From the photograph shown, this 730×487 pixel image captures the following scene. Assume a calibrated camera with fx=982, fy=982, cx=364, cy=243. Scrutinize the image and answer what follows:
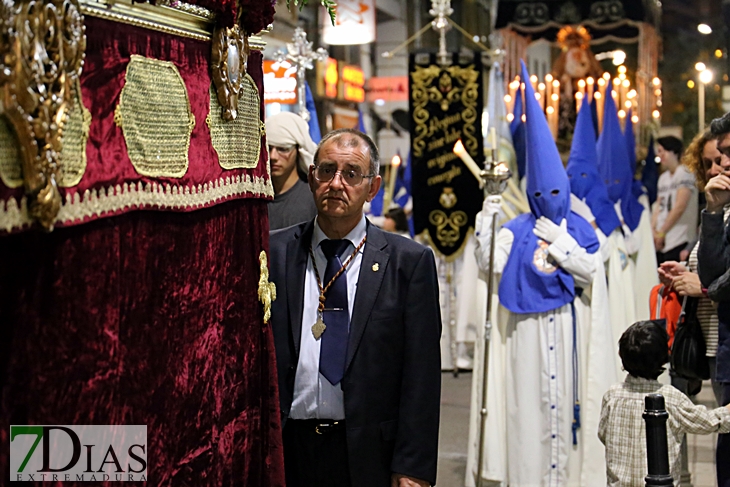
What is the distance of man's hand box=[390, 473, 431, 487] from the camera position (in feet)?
9.50

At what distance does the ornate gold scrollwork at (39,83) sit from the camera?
164cm

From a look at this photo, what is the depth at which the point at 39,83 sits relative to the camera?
170 centimetres

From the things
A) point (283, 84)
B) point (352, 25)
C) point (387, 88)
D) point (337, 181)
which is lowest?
point (337, 181)

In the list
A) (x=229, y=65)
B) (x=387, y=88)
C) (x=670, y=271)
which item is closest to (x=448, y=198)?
(x=670, y=271)

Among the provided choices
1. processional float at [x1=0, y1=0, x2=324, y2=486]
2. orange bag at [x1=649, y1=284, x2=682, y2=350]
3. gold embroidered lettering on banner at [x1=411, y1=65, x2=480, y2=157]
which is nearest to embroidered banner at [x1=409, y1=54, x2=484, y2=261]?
gold embroidered lettering on banner at [x1=411, y1=65, x2=480, y2=157]

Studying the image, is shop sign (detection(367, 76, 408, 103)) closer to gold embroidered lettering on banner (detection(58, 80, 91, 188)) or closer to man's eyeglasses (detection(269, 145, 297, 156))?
man's eyeglasses (detection(269, 145, 297, 156))

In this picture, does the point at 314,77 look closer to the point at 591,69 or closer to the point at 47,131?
the point at 591,69

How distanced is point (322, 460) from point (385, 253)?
2.12ft

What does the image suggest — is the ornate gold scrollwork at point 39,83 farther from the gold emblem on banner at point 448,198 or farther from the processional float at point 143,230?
the gold emblem on banner at point 448,198

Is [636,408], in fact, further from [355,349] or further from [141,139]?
[141,139]

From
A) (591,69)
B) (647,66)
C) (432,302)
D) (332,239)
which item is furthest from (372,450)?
(591,69)

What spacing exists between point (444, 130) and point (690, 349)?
3.94m

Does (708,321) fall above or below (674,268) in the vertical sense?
below

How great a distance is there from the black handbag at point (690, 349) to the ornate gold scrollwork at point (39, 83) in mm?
3345
